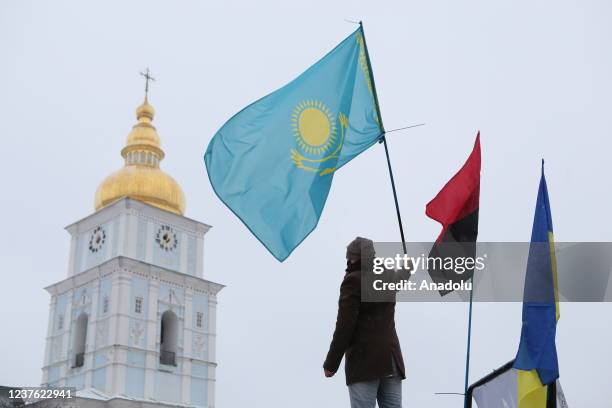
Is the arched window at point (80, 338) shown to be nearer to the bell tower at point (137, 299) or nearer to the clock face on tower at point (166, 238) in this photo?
the bell tower at point (137, 299)

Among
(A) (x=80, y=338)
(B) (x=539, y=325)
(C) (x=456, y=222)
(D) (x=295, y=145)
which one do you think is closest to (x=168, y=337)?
(A) (x=80, y=338)

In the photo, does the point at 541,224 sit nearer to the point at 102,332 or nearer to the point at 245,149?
the point at 245,149

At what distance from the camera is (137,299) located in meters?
35.8

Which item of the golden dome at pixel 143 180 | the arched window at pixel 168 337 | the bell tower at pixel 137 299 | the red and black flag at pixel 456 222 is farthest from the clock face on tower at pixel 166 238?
the red and black flag at pixel 456 222

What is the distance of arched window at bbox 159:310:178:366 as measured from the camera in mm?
35984

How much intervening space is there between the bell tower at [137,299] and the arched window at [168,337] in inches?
1.8

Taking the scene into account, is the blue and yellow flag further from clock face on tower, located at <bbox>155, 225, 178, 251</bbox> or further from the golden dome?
the golden dome

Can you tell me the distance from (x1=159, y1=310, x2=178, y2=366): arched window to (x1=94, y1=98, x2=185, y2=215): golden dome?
5.25 m

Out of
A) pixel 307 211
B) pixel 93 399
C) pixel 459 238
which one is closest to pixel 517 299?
pixel 459 238

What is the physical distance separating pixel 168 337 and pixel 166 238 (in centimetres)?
455

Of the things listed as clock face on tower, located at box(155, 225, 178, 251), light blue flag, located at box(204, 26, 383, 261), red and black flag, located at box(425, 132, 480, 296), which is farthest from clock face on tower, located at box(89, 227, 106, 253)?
red and black flag, located at box(425, 132, 480, 296)

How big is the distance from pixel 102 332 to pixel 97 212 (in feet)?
21.1

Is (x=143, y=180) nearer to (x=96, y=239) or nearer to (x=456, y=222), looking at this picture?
(x=96, y=239)

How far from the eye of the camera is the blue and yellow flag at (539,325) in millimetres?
5758
